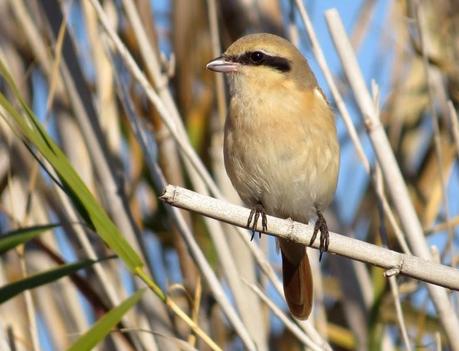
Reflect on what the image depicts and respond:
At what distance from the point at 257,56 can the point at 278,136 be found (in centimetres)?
18

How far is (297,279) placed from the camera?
2.04m

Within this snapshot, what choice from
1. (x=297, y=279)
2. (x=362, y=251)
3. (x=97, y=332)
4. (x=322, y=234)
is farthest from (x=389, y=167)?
(x=97, y=332)

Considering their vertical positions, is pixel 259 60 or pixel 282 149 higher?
pixel 259 60

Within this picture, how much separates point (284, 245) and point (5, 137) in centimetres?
69

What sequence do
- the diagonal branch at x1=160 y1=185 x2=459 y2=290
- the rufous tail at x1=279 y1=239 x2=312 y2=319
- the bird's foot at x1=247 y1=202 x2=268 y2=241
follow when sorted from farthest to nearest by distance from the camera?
the rufous tail at x1=279 y1=239 x2=312 y2=319, the bird's foot at x1=247 y1=202 x2=268 y2=241, the diagonal branch at x1=160 y1=185 x2=459 y2=290

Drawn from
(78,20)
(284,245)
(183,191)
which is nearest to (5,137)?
(78,20)

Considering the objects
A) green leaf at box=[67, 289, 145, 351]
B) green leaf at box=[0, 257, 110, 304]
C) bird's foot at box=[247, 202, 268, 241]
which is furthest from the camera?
bird's foot at box=[247, 202, 268, 241]

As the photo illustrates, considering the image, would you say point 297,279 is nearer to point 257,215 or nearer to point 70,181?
point 257,215

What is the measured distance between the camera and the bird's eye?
1992 mm

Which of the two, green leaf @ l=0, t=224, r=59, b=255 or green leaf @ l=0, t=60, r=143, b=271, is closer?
green leaf @ l=0, t=60, r=143, b=271

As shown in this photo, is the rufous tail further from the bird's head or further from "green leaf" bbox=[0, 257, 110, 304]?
"green leaf" bbox=[0, 257, 110, 304]

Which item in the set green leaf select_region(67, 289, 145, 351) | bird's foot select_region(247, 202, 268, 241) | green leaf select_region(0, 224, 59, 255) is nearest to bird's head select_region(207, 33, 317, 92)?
bird's foot select_region(247, 202, 268, 241)

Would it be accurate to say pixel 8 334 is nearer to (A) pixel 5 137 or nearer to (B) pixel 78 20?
(A) pixel 5 137

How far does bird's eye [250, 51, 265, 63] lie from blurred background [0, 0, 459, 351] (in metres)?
0.14
